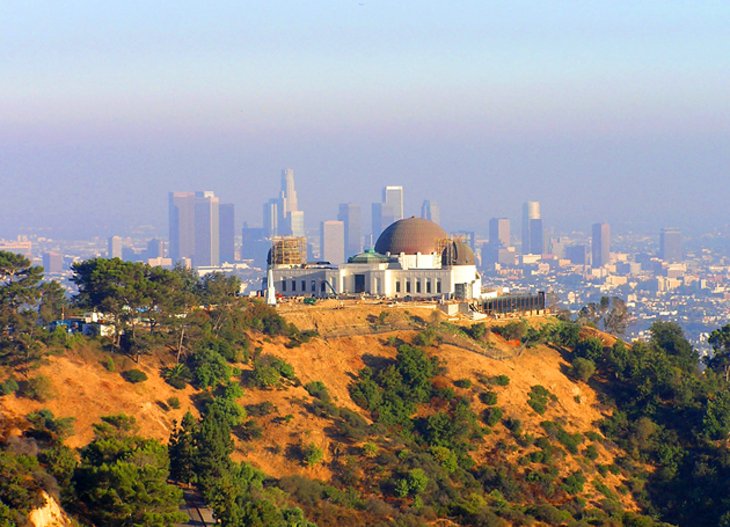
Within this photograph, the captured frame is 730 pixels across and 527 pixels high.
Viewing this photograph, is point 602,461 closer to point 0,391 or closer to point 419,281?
point 419,281

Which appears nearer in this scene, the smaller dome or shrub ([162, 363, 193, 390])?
shrub ([162, 363, 193, 390])

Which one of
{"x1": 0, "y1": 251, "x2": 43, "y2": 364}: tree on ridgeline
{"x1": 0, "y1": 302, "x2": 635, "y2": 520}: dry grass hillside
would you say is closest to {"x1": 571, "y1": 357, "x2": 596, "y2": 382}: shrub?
{"x1": 0, "y1": 302, "x2": 635, "y2": 520}: dry grass hillside

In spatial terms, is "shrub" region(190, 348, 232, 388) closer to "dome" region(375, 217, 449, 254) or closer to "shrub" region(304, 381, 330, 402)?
"shrub" region(304, 381, 330, 402)

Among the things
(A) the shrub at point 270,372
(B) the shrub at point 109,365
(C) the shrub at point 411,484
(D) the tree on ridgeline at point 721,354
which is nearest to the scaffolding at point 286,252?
(A) the shrub at point 270,372

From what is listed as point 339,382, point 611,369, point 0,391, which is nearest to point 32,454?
point 0,391

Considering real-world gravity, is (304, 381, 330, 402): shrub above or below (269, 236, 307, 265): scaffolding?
below

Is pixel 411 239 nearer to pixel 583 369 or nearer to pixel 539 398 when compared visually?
pixel 583 369

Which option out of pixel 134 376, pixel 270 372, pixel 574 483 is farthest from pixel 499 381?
pixel 134 376

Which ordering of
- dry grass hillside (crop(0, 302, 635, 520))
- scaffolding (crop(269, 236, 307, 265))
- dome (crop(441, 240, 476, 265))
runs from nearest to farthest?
dry grass hillside (crop(0, 302, 635, 520)), dome (crop(441, 240, 476, 265)), scaffolding (crop(269, 236, 307, 265))
